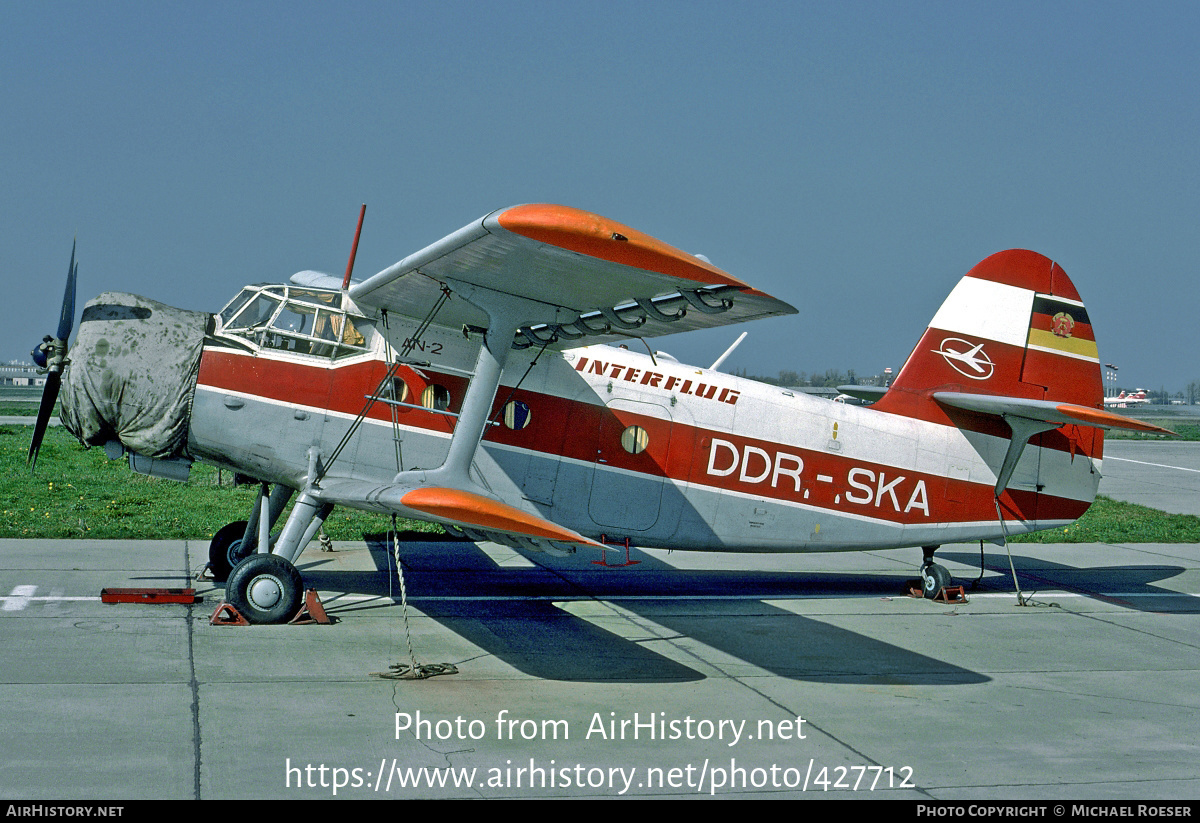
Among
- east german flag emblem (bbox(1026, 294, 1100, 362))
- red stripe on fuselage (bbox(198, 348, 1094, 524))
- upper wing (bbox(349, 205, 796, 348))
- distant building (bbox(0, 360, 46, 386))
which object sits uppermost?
east german flag emblem (bbox(1026, 294, 1100, 362))

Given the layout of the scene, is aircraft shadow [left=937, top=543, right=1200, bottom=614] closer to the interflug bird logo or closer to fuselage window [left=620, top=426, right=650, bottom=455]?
the interflug bird logo

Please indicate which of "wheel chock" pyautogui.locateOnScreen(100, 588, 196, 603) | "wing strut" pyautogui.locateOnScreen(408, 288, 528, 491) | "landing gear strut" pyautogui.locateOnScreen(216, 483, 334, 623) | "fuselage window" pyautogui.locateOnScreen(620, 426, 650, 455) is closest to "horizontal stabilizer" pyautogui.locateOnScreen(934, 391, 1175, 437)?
"fuselage window" pyautogui.locateOnScreen(620, 426, 650, 455)

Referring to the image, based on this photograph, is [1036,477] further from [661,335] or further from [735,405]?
[661,335]

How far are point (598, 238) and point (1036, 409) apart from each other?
684 cm

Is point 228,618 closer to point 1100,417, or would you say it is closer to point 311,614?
point 311,614

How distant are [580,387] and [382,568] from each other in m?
3.86

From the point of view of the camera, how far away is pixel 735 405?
10602 millimetres

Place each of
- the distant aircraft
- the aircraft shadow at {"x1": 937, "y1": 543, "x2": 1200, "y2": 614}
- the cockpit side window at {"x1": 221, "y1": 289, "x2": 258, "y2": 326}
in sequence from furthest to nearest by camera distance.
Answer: the distant aircraft
the aircraft shadow at {"x1": 937, "y1": 543, "x2": 1200, "y2": 614}
the cockpit side window at {"x1": 221, "y1": 289, "x2": 258, "y2": 326}

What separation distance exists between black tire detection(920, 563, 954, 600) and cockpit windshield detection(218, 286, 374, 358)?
6704mm

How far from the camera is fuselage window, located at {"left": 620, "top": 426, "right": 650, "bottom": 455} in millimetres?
10156

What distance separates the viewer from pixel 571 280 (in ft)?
23.4
